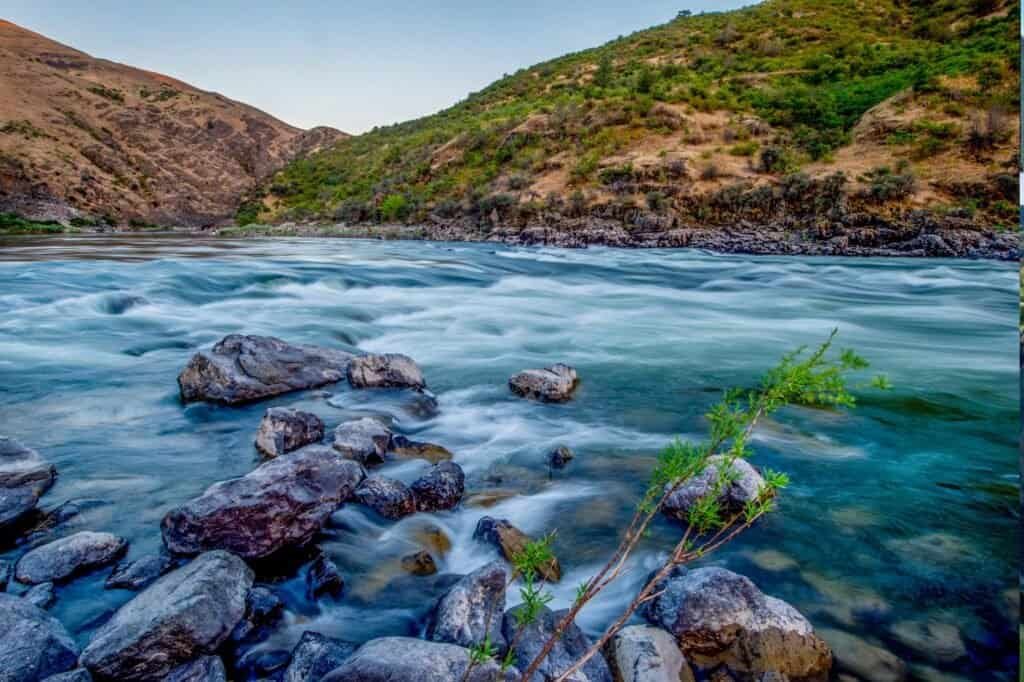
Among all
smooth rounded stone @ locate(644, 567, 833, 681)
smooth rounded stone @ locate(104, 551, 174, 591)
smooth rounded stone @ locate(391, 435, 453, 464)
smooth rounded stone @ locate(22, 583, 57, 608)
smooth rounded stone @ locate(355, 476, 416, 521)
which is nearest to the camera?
smooth rounded stone @ locate(644, 567, 833, 681)

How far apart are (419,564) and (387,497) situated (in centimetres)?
58

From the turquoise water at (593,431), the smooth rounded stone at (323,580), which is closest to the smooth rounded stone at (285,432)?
the turquoise water at (593,431)

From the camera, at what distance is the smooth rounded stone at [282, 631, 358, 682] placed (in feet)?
7.17

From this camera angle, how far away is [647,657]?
2.23m

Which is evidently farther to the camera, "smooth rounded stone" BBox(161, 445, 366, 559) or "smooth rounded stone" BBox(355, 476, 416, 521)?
"smooth rounded stone" BBox(355, 476, 416, 521)

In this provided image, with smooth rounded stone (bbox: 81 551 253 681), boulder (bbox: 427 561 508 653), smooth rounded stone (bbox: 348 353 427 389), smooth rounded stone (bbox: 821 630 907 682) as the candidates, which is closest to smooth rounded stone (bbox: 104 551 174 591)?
smooth rounded stone (bbox: 81 551 253 681)

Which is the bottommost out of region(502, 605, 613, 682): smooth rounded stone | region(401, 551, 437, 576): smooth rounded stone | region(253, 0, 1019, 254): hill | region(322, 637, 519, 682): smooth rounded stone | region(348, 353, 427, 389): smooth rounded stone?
region(401, 551, 437, 576): smooth rounded stone

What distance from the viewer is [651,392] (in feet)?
20.1

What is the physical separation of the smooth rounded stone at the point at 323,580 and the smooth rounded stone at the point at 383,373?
281 centimetres

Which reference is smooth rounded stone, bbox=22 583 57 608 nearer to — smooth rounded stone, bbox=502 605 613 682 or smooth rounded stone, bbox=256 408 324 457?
smooth rounded stone, bbox=256 408 324 457

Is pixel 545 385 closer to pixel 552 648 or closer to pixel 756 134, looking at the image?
pixel 552 648

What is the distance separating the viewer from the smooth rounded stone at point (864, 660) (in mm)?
2350

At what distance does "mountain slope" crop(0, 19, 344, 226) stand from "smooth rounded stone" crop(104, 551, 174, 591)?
4277 centimetres

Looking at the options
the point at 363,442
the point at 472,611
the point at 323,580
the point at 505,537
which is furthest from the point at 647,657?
the point at 363,442
